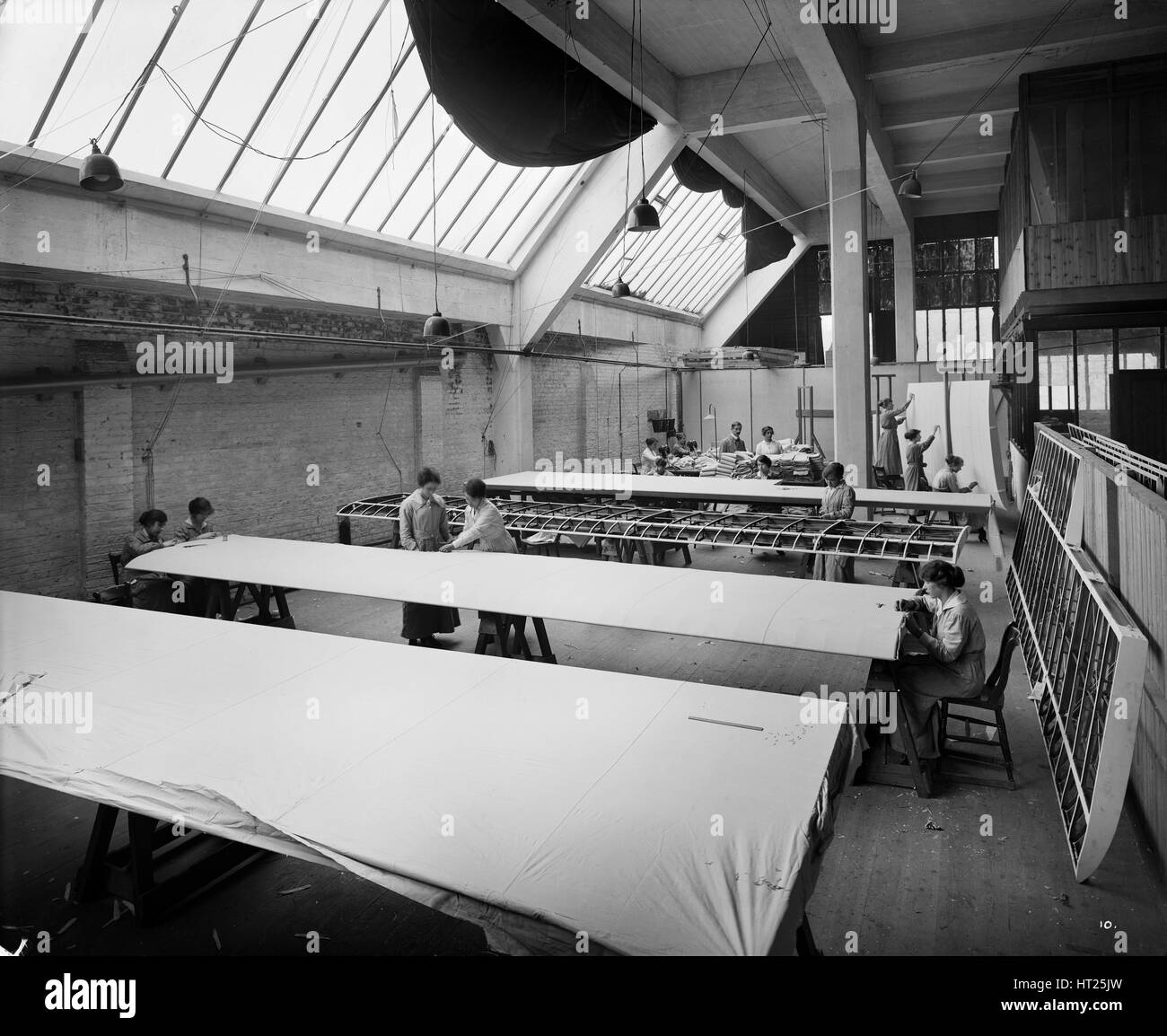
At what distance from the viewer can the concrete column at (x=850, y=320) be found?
11.8 meters

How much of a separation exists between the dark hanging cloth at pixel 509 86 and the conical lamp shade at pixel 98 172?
2698mm

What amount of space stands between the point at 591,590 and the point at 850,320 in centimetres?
791

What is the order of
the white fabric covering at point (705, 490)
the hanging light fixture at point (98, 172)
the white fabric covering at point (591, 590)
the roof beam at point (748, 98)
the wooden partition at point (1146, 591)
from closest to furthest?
the wooden partition at point (1146, 591) → the white fabric covering at point (591, 590) → the hanging light fixture at point (98, 172) → the white fabric covering at point (705, 490) → the roof beam at point (748, 98)

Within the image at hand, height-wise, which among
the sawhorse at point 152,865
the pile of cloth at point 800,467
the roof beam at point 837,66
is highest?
the roof beam at point 837,66

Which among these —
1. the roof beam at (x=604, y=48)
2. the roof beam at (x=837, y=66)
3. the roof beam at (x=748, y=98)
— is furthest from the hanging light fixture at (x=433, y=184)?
the roof beam at (x=748, y=98)

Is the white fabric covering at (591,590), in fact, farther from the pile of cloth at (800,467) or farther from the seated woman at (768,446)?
the seated woman at (768,446)

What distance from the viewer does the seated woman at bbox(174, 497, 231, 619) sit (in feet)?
24.0

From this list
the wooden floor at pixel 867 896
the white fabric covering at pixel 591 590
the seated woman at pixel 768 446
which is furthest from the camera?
the seated woman at pixel 768 446

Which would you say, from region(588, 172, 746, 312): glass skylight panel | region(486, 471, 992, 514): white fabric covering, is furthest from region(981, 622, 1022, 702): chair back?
region(588, 172, 746, 312): glass skylight panel

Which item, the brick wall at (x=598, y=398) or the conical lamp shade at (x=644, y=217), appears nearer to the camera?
the conical lamp shade at (x=644, y=217)

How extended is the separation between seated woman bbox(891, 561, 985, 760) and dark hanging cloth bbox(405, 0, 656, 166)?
19.9ft

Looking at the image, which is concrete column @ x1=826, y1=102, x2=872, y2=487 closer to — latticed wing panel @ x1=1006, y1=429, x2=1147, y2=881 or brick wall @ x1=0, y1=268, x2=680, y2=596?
latticed wing panel @ x1=1006, y1=429, x2=1147, y2=881

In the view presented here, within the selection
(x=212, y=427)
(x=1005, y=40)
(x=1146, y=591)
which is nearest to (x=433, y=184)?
(x=212, y=427)
